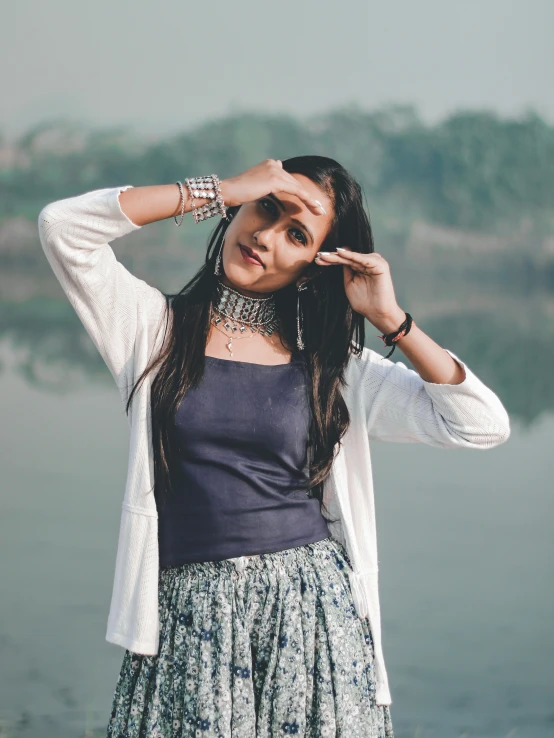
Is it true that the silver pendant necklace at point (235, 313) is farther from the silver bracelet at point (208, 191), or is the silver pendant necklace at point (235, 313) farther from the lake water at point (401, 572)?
the lake water at point (401, 572)

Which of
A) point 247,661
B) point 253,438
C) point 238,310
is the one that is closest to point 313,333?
point 238,310

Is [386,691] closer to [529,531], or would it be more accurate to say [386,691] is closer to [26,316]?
[529,531]

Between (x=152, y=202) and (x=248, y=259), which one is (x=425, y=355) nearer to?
(x=248, y=259)

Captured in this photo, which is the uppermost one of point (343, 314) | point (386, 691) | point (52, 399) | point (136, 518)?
point (52, 399)

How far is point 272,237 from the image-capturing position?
158 centimetres

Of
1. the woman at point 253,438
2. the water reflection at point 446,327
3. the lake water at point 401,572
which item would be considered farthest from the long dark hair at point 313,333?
the water reflection at point 446,327

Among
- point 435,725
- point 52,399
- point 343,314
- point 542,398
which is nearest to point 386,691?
point 343,314

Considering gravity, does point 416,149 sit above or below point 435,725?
above

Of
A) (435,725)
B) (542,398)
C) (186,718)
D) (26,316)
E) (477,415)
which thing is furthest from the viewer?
(26,316)

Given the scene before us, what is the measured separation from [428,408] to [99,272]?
1.85ft

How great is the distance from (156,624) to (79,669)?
7.56 ft

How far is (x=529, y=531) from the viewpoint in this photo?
17.0ft

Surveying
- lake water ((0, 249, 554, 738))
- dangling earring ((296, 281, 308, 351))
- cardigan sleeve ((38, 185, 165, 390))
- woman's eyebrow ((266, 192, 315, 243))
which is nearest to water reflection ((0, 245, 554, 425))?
lake water ((0, 249, 554, 738))

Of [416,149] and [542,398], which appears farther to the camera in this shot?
[416,149]
